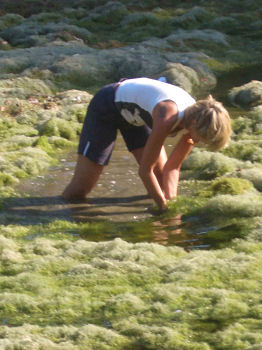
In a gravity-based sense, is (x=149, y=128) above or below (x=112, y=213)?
above

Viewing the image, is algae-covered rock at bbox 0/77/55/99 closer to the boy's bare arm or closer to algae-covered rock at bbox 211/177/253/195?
algae-covered rock at bbox 211/177/253/195

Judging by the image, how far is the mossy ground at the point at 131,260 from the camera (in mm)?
4949

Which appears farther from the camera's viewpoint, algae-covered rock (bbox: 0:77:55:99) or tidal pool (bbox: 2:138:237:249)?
algae-covered rock (bbox: 0:77:55:99)

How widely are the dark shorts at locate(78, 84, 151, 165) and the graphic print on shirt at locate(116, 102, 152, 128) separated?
12cm

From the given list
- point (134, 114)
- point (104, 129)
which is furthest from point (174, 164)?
point (104, 129)

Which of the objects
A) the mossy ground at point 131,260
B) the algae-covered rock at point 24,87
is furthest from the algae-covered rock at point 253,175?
the algae-covered rock at point 24,87

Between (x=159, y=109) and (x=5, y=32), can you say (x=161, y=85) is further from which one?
(x=5, y=32)

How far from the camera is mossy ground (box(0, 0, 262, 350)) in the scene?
495 centimetres

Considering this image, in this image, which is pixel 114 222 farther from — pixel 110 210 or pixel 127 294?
pixel 127 294

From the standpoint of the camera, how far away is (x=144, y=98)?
7.11m

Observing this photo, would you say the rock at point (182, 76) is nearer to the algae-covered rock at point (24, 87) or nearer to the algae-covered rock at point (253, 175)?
the algae-covered rock at point (24, 87)

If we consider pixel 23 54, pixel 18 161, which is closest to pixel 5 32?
pixel 23 54

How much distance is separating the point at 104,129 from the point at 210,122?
138 cm

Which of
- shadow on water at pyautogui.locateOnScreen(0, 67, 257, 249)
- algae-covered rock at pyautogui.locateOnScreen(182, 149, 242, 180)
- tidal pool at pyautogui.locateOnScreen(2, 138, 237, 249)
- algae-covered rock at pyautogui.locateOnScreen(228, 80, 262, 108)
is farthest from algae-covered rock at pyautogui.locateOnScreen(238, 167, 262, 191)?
algae-covered rock at pyautogui.locateOnScreen(228, 80, 262, 108)
